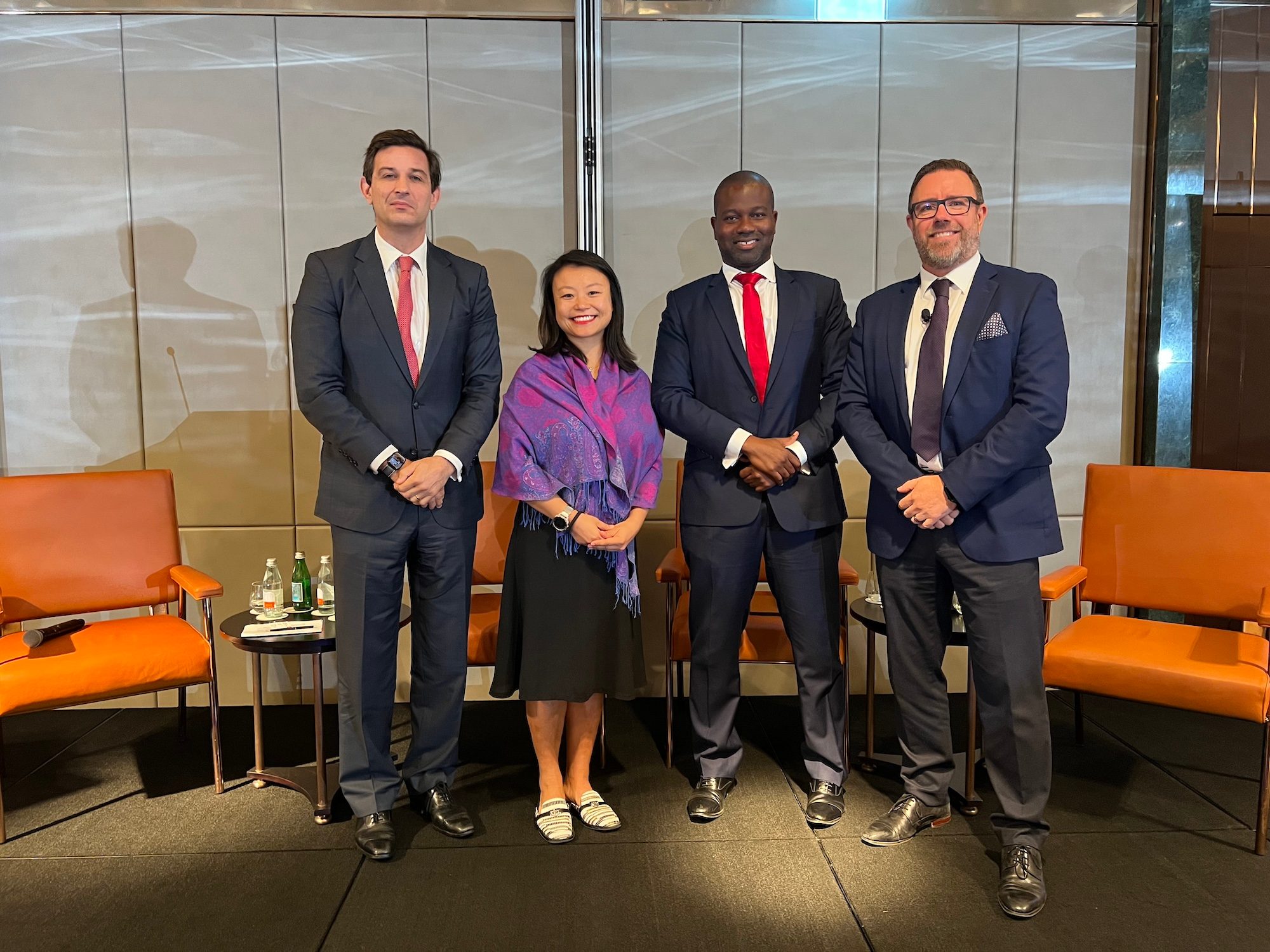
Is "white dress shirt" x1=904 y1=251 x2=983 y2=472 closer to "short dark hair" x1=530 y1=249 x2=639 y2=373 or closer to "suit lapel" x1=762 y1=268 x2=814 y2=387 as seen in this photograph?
"suit lapel" x1=762 y1=268 x2=814 y2=387

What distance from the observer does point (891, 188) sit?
165 inches

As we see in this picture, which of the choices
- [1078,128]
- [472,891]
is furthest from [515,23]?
[472,891]

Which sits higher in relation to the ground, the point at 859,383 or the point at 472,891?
the point at 859,383

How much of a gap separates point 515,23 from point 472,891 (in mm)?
3587

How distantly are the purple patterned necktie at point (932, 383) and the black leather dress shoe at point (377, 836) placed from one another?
198cm

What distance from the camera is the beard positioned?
2.60m

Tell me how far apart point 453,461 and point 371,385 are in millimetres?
343

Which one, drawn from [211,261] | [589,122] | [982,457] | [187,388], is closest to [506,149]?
[589,122]

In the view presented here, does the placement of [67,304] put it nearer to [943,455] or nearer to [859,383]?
[859,383]

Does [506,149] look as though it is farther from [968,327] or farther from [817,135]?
[968,327]

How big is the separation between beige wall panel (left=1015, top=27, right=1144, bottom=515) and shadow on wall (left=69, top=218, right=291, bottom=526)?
3615 millimetres

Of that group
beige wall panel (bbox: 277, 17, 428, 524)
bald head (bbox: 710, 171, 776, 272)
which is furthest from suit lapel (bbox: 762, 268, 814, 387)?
beige wall panel (bbox: 277, 17, 428, 524)

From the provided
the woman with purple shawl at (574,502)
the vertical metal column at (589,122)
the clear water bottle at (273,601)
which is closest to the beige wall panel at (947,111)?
the vertical metal column at (589,122)

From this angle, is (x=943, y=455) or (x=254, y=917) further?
(x=943, y=455)
